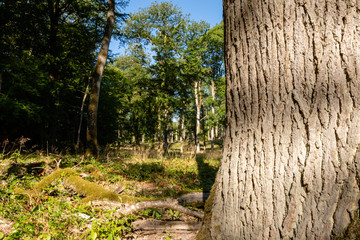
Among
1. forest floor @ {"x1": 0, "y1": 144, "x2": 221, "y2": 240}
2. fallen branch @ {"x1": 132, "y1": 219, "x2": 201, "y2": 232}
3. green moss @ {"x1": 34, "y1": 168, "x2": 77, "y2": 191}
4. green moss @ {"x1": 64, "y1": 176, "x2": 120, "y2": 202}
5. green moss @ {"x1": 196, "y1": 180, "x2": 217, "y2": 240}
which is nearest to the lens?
green moss @ {"x1": 196, "y1": 180, "x2": 217, "y2": 240}

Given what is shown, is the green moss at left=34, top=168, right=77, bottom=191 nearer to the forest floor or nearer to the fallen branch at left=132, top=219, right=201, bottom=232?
the forest floor

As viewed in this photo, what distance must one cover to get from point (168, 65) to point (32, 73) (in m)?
6.53

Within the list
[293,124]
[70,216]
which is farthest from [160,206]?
[293,124]

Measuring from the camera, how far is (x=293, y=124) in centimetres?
120

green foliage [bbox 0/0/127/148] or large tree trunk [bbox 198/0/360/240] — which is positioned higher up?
green foliage [bbox 0/0/127/148]

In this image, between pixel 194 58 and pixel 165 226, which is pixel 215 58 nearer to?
pixel 194 58

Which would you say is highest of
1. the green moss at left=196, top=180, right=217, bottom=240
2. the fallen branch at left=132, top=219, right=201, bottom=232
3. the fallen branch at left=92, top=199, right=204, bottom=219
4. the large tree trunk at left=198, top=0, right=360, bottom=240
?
the large tree trunk at left=198, top=0, right=360, bottom=240

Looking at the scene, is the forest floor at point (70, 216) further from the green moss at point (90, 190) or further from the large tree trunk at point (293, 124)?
the large tree trunk at point (293, 124)

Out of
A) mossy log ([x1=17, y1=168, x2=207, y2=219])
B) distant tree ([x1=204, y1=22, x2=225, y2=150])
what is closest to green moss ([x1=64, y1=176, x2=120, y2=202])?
mossy log ([x1=17, y1=168, x2=207, y2=219])

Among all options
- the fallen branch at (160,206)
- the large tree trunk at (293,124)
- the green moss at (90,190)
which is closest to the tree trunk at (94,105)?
the green moss at (90,190)

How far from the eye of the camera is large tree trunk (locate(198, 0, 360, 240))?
1.07 meters

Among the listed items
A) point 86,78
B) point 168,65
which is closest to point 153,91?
point 168,65

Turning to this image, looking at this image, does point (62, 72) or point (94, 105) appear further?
point (62, 72)

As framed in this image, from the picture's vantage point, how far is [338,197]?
1045mm
